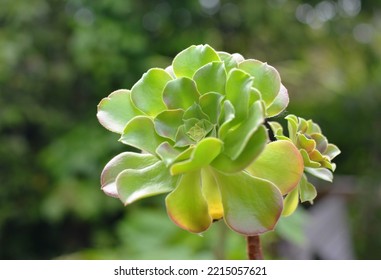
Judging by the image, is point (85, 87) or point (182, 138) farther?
point (85, 87)

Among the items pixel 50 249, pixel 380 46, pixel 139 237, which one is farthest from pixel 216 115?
pixel 380 46

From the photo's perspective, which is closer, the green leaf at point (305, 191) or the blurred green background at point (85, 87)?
the green leaf at point (305, 191)

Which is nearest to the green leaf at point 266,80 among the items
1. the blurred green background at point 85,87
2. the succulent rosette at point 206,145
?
the succulent rosette at point 206,145

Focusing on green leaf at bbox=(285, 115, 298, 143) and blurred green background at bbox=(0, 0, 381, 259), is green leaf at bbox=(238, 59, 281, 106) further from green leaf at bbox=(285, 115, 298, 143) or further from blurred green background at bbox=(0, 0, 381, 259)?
blurred green background at bbox=(0, 0, 381, 259)

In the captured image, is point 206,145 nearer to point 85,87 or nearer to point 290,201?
point 290,201

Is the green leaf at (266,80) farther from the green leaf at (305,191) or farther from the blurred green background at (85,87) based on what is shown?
the blurred green background at (85,87)

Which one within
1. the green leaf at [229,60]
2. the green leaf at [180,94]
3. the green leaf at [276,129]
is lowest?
the green leaf at [276,129]

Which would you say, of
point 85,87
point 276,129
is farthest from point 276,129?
point 85,87
